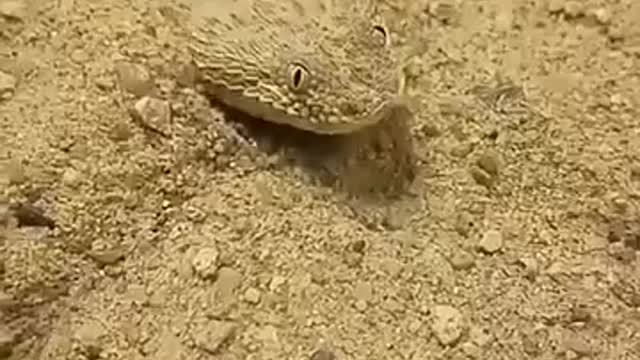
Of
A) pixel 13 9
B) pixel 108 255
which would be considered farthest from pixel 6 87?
pixel 108 255

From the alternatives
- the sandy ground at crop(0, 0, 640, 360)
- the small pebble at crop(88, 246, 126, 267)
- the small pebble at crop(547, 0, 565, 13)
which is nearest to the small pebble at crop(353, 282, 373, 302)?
the sandy ground at crop(0, 0, 640, 360)

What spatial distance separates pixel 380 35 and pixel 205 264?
0.98 ft

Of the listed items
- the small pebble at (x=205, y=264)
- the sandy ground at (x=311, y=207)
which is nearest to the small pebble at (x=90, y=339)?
the sandy ground at (x=311, y=207)

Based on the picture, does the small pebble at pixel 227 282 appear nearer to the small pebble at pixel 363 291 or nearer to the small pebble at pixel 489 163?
the small pebble at pixel 363 291

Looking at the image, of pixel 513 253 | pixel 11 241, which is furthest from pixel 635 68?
pixel 11 241

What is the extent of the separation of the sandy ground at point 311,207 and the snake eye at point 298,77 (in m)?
0.08

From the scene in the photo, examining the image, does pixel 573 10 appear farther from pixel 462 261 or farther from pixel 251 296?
pixel 251 296

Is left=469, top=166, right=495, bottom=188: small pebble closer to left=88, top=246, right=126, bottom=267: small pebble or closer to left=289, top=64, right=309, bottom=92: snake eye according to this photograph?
left=289, top=64, right=309, bottom=92: snake eye

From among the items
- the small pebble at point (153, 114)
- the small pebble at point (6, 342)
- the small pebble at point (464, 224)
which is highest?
the small pebble at point (153, 114)

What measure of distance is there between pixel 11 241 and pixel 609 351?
60cm

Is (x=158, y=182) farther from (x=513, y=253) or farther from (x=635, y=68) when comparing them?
(x=635, y=68)

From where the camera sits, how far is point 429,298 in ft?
4.19

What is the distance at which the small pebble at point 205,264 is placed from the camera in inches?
47.7

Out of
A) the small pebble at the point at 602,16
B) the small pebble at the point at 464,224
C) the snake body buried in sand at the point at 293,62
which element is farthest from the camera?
the small pebble at the point at 602,16
